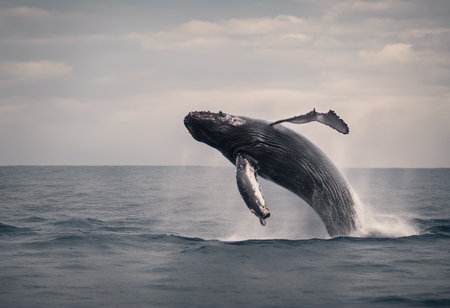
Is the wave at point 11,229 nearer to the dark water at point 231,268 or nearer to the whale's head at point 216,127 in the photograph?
the dark water at point 231,268

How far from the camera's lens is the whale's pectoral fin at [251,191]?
1041 centimetres

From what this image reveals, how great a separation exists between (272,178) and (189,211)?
15.0 m

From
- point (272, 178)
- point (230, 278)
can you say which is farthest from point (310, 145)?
point (230, 278)

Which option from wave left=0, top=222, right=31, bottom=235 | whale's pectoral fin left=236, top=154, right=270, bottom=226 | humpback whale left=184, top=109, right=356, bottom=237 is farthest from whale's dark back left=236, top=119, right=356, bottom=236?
wave left=0, top=222, right=31, bottom=235

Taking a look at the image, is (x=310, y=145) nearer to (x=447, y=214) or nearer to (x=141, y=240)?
(x=141, y=240)

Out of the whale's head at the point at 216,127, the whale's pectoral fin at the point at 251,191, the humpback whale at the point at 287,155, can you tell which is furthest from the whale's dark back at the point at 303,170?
the whale's pectoral fin at the point at 251,191

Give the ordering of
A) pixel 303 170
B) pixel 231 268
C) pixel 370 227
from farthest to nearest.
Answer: pixel 370 227
pixel 303 170
pixel 231 268

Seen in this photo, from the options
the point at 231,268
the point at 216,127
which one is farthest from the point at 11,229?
the point at 231,268

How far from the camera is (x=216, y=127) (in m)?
12.0

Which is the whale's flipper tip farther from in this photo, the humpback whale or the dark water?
the dark water

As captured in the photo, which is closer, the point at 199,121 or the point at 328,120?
the point at 328,120

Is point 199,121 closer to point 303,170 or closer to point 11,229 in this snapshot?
point 303,170

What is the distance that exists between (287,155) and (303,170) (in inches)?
22.7

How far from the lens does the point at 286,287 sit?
870 cm
